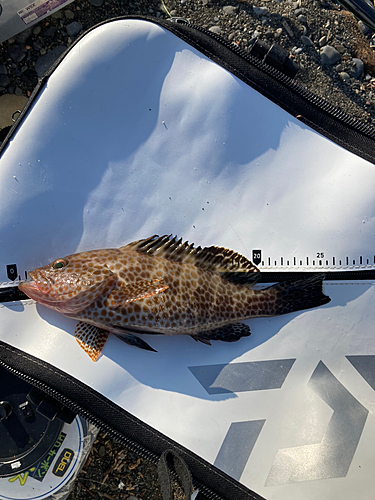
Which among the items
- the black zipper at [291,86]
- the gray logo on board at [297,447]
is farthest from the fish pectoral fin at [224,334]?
the black zipper at [291,86]

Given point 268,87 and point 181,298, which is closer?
point 181,298

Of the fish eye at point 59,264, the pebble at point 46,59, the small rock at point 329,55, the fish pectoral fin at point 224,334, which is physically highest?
the small rock at point 329,55

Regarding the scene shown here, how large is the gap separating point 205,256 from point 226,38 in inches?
118

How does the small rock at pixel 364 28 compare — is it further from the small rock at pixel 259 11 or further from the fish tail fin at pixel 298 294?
the fish tail fin at pixel 298 294

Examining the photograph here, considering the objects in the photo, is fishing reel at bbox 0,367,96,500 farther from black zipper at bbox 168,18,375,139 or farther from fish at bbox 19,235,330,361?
black zipper at bbox 168,18,375,139

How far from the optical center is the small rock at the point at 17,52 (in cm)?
492

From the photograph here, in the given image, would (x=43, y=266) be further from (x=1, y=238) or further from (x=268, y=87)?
(x=268, y=87)

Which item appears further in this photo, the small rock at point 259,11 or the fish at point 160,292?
the small rock at point 259,11

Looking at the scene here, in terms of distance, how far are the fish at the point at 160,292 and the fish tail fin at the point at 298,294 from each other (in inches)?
0.4

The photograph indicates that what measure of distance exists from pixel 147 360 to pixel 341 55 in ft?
16.2

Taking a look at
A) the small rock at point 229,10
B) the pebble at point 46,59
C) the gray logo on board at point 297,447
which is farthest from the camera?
the small rock at point 229,10

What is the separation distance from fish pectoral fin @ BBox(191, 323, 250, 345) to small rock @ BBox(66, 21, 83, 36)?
428 centimetres

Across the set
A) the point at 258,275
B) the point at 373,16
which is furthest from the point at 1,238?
the point at 373,16

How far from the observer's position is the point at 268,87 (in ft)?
13.0
